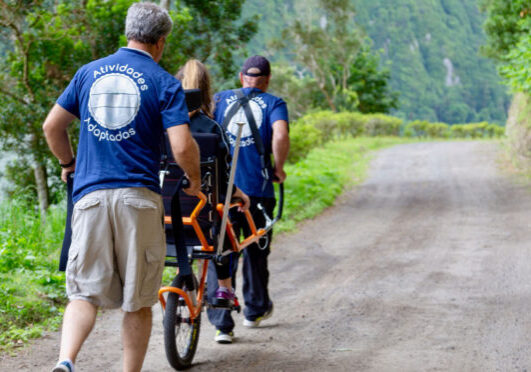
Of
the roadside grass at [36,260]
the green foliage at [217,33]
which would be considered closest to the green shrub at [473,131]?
the roadside grass at [36,260]

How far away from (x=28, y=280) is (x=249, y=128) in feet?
9.55

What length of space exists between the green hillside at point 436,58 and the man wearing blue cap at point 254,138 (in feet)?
319

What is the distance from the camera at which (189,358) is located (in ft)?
15.5

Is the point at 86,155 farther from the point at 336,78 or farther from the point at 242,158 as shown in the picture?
the point at 336,78

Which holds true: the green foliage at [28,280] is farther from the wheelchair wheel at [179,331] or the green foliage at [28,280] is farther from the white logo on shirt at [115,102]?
the white logo on shirt at [115,102]

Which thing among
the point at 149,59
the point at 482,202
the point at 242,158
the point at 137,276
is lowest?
the point at 482,202

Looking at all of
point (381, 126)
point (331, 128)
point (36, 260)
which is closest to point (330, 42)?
point (381, 126)

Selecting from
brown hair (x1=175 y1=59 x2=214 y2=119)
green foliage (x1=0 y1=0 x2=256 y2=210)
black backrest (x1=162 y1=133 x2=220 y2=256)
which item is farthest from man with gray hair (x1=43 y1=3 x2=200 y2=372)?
green foliage (x1=0 y1=0 x2=256 y2=210)

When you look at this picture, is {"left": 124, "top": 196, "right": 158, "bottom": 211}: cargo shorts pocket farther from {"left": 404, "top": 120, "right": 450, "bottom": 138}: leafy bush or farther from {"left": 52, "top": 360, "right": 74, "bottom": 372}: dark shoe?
{"left": 404, "top": 120, "right": 450, "bottom": 138}: leafy bush

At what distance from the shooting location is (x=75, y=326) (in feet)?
11.0

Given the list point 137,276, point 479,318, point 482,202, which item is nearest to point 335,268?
point 479,318

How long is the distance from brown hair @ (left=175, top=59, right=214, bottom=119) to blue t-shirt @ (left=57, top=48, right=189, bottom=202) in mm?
1215

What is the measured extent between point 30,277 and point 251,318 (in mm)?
2462

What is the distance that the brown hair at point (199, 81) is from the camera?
4.78 meters
